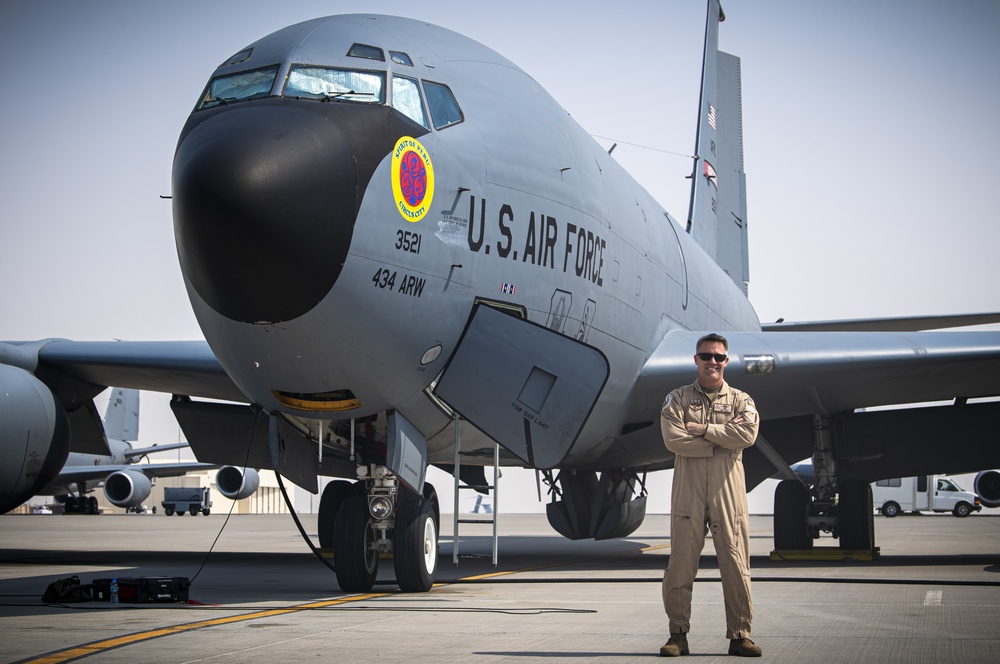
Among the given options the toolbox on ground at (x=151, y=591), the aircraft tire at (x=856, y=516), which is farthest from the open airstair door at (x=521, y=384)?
the aircraft tire at (x=856, y=516)

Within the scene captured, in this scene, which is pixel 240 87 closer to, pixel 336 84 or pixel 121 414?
pixel 336 84

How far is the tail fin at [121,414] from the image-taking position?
56.6 meters

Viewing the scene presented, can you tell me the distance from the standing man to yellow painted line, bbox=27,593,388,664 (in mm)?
2890

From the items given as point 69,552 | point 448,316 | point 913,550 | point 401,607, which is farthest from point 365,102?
point 913,550

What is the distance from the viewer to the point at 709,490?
564 cm

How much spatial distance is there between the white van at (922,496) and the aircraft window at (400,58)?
44.8m

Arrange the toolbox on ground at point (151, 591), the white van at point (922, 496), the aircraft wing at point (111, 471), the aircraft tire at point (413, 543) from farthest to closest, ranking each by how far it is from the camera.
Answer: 1. the white van at point (922, 496)
2. the aircraft wing at point (111, 471)
3. the aircraft tire at point (413, 543)
4. the toolbox on ground at point (151, 591)

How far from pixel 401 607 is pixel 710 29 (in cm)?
1678

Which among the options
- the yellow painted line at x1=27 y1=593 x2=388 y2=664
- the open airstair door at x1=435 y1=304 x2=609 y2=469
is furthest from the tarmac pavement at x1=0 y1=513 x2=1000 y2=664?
the open airstair door at x1=435 y1=304 x2=609 y2=469

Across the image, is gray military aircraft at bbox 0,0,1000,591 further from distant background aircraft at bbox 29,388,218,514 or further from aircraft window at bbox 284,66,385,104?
distant background aircraft at bbox 29,388,218,514

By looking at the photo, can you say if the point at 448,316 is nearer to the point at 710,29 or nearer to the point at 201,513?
the point at 710,29

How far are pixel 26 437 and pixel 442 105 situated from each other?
603 centimetres

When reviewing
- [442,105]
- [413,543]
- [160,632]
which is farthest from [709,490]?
[442,105]

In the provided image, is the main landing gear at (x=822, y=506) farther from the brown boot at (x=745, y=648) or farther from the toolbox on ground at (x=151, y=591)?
the brown boot at (x=745, y=648)
